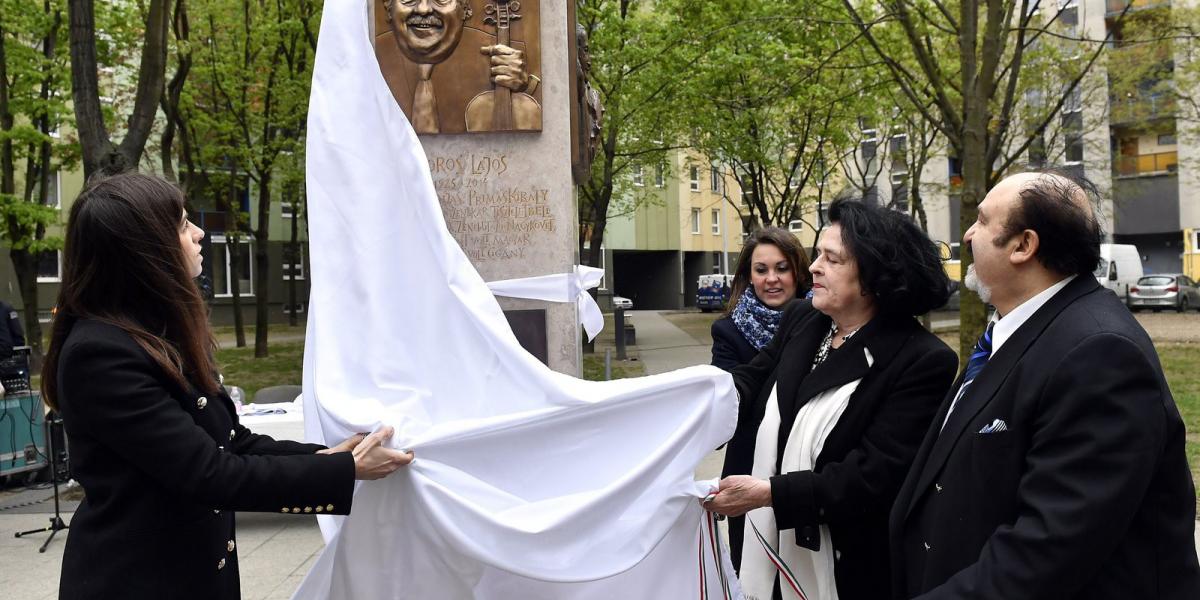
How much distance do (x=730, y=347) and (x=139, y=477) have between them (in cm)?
274

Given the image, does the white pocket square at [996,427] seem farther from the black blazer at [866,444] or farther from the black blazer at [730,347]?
the black blazer at [730,347]

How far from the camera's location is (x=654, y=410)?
9.83 feet

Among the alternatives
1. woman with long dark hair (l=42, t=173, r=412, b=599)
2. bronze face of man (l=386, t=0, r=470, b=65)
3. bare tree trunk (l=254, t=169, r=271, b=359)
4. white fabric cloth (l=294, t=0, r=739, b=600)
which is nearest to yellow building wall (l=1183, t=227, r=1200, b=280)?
bare tree trunk (l=254, t=169, r=271, b=359)

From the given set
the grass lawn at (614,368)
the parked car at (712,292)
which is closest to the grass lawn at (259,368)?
the grass lawn at (614,368)

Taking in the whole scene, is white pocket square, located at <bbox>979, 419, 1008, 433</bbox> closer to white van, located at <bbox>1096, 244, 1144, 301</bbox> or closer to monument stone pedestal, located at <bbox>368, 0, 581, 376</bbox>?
monument stone pedestal, located at <bbox>368, 0, 581, 376</bbox>

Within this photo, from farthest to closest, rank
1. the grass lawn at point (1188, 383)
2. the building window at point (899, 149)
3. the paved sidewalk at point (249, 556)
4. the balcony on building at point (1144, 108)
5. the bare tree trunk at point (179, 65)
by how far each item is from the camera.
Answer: the balcony on building at point (1144, 108)
the building window at point (899, 149)
the bare tree trunk at point (179, 65)
the grass lawn at point (1188, 383)
the paved sidewalk at point (249, 556)

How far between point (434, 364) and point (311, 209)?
27.4 inches

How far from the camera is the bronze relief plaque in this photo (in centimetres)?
525

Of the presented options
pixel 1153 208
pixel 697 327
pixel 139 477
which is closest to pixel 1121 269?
pixel 1153 208

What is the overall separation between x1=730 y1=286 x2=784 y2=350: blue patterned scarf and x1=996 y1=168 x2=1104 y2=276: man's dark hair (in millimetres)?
2072

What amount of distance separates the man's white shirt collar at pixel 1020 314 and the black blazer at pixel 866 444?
525mm

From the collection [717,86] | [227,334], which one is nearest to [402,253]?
[717,86]

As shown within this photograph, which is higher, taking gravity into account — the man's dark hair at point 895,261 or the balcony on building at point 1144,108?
the balcony on building at point 1144,108

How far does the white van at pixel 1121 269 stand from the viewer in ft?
114
